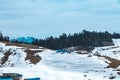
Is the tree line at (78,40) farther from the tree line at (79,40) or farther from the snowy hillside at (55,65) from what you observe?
the snowy hillside at (55,65)

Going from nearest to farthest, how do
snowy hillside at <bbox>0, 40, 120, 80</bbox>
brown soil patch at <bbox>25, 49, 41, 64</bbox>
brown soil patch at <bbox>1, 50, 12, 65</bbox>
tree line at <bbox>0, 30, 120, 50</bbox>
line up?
snowy hillside at <bbox>0, 40, 120, 80</bbox>
brown soil patch at <bbox>25, 49, 41, 64</bbox>
brown soil patch at <bbox>1, 50, 12, 65</bbox>
tree line at <bbox>0, 30, 120, 50</bbox>

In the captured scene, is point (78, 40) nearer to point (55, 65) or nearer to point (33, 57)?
A: point (33, 57)

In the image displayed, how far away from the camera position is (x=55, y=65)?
83.9 metres

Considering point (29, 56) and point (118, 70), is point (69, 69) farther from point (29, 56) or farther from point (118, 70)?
point (29, 56)

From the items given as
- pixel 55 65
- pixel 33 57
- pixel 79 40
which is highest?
pixel 79 40

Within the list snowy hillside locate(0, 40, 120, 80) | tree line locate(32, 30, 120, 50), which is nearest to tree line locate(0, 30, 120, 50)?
tree line locate(32, 30, 120, 50)

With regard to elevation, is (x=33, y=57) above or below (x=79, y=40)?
below

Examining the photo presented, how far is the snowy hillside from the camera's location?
236 feet

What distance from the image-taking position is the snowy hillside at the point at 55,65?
71912 millimetres

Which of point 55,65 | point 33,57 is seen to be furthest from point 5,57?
point 55,65

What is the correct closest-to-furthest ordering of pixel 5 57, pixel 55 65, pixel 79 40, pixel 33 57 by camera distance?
pixel 55 65 → pixel 33 57 → pixel 5 57 → pixel 79 40

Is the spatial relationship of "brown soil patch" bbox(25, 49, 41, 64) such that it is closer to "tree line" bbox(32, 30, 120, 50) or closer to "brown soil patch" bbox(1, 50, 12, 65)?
"brown soil patch" bbox(1, 50, 12, 65)

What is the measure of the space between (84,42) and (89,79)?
80.1 m

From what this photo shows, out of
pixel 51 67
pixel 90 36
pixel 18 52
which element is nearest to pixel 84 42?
pixel 90 36
